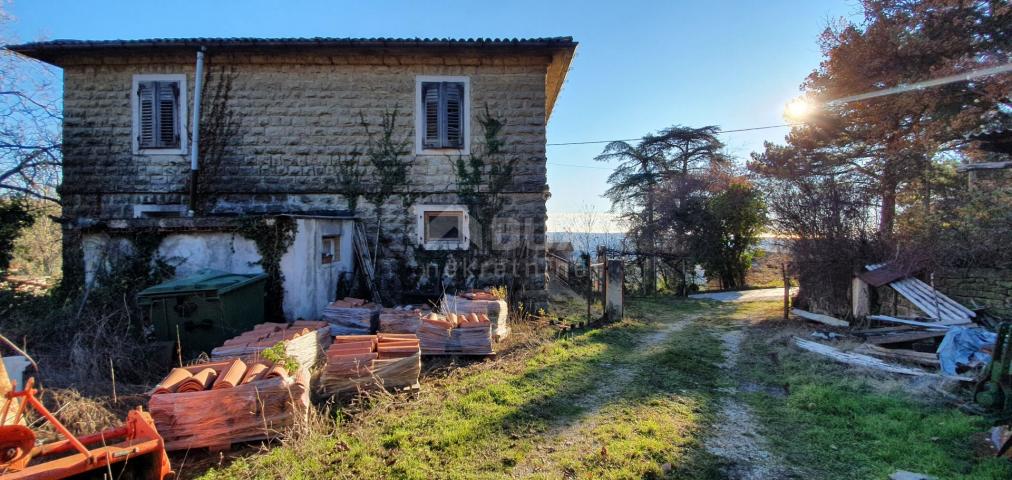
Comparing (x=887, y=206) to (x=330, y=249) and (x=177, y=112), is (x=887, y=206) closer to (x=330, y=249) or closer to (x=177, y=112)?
(x=330, y=249)

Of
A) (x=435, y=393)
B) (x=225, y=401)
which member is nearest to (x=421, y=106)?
(x=435, y=393)

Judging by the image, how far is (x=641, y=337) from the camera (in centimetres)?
836

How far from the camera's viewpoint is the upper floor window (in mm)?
9430

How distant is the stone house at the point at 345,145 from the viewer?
370 inches

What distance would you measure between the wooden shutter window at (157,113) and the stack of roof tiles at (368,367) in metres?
7.67

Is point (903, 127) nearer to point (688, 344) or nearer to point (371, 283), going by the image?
point (688, 344)

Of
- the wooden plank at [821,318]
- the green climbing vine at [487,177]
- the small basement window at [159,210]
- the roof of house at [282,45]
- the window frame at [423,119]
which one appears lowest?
the wooden plank at [821,318]

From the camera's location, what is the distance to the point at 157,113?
945cm

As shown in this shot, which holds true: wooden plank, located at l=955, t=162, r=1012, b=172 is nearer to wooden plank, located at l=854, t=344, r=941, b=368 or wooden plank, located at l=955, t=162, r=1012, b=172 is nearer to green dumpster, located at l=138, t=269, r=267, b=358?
wooden plank, located at l=854, t=344, r=941, b=368

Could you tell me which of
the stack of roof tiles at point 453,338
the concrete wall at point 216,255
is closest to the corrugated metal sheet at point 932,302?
the stack of roof tiles at point 453,338

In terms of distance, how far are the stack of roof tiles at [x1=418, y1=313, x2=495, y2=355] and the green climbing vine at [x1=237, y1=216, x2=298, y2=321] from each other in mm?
2909

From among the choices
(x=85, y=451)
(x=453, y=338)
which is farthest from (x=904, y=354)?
(x=85, y=451)

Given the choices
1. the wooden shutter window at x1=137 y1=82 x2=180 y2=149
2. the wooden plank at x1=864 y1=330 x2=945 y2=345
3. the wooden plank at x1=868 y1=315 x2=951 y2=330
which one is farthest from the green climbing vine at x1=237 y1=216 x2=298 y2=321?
the wooden plank at x1=868 y1=315 x2=951 y2=330

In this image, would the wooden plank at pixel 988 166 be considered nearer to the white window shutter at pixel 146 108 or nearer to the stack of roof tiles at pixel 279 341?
the stack of roof tiles at pixel 279 341
